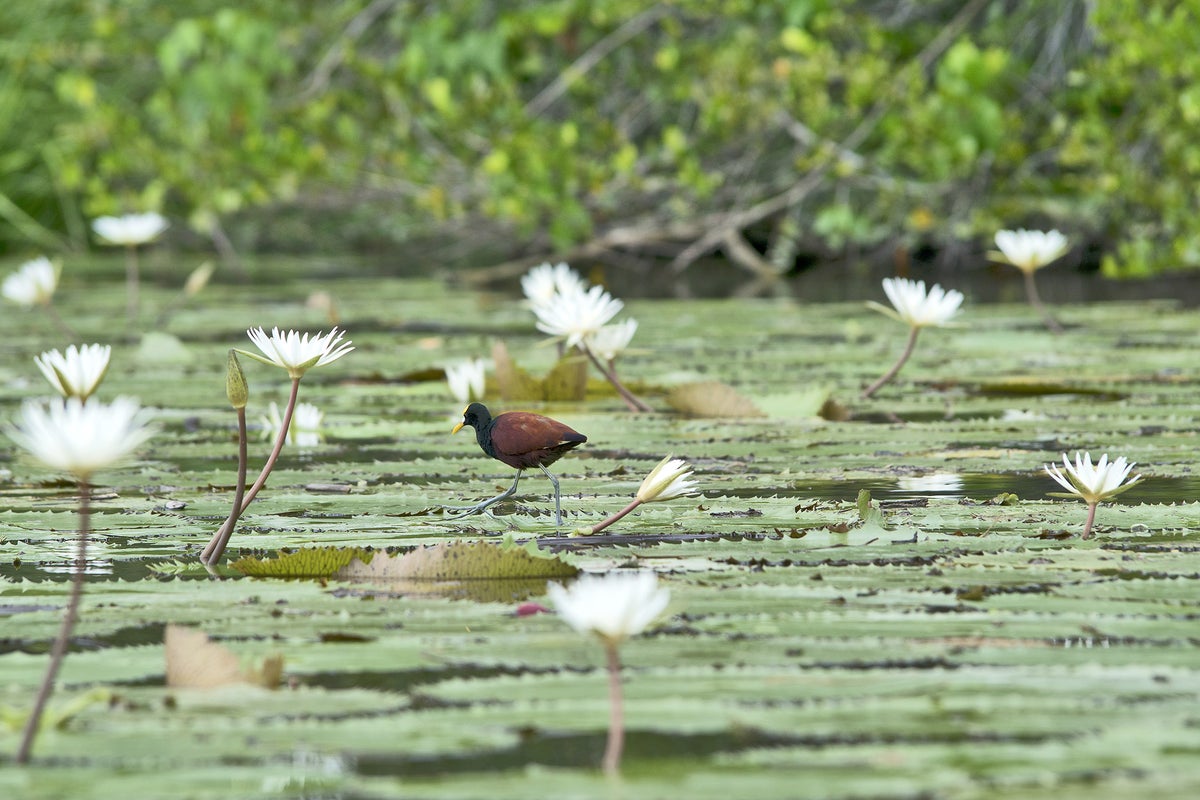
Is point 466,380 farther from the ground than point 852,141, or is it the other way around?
point 852,141

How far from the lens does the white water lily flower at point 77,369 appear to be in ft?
5.55

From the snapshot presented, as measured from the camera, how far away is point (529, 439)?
1.79m

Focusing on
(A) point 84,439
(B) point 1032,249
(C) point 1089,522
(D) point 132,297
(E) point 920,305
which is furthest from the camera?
(D) point 132,297

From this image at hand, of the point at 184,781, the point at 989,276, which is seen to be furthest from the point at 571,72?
the point at 184,781

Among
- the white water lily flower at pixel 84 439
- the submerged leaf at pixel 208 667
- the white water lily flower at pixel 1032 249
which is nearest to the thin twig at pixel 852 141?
the white water lily flower at pixel 1032 249

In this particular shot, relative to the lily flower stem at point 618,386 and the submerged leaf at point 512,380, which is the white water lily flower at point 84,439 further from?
the submerged leaf at point 512,380

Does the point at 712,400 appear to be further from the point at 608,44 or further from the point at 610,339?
the point at 608,44

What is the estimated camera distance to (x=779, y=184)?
254 inches

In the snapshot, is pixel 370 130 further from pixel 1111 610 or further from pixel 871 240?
pixel 1111 610

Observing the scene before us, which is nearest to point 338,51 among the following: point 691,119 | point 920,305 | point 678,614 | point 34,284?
point 691,119

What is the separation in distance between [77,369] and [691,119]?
6.23 metres

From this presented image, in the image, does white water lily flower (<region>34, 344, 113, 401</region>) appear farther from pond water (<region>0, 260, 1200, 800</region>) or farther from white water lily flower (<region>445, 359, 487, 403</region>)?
white water lily flower (<region>445, 359, 487, 403</region>)

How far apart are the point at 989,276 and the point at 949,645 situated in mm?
6224

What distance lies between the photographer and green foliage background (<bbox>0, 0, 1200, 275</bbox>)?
19.0 feet
